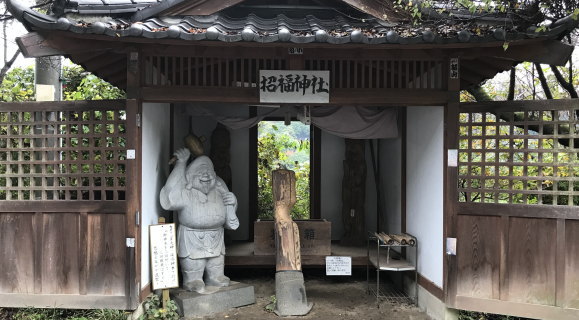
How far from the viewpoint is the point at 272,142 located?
1070 cm

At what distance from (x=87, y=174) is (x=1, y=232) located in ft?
4.34

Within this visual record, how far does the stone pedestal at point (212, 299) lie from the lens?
5652 millimetres

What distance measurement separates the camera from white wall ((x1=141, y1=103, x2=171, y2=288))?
545 cm

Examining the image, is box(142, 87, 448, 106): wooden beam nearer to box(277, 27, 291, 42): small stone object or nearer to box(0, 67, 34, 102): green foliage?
box(277, 27, 291, 42): small stone object

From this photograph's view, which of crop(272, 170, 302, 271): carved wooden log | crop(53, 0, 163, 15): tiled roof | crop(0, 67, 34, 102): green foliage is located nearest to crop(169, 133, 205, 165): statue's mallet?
crop(272, 170, 302, 271): carved wooden log

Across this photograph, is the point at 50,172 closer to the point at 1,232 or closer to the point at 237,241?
the point at 1,232

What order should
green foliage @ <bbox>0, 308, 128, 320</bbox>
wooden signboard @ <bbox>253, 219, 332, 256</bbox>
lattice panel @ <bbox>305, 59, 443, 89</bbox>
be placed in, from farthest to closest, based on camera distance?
wooden signboard @ <bbox>253, 219, 332, 256</bbox>
lattice panel @ <bbox>305, 59, 443, 89</bbox>
green foliage @ <bbox>0, 308, 128, 320</bbox>

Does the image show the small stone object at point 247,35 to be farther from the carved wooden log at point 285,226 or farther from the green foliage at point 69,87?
the green foliage at point 69,87

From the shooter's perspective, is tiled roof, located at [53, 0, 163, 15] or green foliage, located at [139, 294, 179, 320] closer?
green foliage, located at [139, 294, 179, 320]

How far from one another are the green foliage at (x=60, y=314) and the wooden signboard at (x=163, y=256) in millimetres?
618

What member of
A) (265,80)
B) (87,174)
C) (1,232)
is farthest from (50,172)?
(265,80)

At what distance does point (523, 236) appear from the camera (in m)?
4.97

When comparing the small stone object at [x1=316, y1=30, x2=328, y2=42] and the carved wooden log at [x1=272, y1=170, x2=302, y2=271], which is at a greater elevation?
the small stone object at [x1=316, y1=30, x2=328, y2=42]

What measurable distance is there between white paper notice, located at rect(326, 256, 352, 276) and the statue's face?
2.36 m
